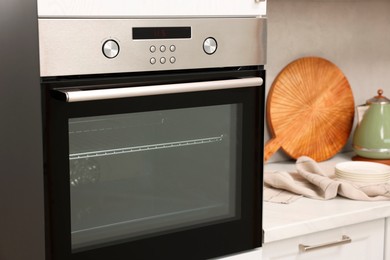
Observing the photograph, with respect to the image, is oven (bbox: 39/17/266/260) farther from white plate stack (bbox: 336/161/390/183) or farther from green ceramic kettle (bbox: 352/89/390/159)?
green ceramic kettle (bbox: 352/89/390/159)

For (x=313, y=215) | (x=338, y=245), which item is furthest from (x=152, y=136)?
(x=338, y=245)

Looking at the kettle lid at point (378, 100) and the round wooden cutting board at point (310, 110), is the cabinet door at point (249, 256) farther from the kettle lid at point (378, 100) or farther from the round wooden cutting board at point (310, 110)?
the kettle lid at point (378, 100)

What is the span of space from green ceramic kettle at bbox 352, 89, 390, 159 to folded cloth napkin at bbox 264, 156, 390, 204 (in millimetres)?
333

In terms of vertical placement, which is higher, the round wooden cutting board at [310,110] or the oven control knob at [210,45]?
the oven control knob at [210,45]

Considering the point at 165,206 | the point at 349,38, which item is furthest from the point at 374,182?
the point at 165,206

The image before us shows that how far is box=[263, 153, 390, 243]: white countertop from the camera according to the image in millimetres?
1999

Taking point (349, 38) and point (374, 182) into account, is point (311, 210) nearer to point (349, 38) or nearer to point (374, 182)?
point (374, 182)

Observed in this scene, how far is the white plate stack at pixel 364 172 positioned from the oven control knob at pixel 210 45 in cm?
86

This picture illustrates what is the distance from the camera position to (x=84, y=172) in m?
1.66

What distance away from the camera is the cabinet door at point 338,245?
203cm

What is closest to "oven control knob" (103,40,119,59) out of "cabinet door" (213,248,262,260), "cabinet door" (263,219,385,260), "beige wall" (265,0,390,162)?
"cabinet door" (213,248,262,260)

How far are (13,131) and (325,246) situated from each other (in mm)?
962

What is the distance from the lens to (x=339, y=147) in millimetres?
2795

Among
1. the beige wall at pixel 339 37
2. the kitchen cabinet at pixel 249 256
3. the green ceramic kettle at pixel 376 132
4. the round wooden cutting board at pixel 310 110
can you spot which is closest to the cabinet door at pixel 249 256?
the kitchen cabinet at pixel 249 256
